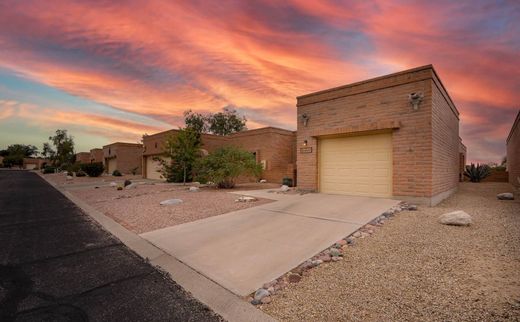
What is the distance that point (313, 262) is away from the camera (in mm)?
3553

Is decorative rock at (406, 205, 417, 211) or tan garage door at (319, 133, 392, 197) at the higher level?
tan garage door at (319, 133, 392, 197)

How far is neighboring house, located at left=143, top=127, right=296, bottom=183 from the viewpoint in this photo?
19.2 m

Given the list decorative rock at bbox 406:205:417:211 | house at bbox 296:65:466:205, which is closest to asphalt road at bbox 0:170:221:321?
decorative rock at bbox 406:205:417:211

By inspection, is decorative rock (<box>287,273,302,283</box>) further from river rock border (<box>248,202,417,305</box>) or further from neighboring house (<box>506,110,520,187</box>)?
neighboring house (<box>506,110,520,187</box>)

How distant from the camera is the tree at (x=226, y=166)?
1317 cm

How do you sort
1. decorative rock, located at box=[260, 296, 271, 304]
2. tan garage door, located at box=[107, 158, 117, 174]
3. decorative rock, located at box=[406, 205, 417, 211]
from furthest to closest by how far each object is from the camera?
1. tan garage door, located at box=[107, 158, 117, 174]
2. decorative rock, located at box=[406, 205, 417, 211]
3. decorative rock, located at box=[260, 296, 271, 304]

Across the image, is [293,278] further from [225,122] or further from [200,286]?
[225,122]

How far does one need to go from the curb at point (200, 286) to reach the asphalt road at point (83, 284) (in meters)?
0.10

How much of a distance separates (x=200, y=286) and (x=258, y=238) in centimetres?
183

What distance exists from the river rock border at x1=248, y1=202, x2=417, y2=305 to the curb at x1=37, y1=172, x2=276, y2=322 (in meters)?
0.20

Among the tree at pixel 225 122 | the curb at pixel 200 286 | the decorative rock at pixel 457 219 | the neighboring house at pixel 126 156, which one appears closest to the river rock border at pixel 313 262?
the curb at pixel 200 286

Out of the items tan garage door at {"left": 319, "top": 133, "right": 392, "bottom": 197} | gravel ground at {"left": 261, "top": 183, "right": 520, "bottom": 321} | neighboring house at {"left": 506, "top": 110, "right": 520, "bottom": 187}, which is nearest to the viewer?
gravel ground at {"left": 261, "top": 183, "right": 520, "bottom": 321}

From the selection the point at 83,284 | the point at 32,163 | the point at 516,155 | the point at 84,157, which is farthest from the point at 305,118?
the point at 32,163

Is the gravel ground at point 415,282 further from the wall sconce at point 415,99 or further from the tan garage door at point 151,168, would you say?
the tan garage door at point 151,168
